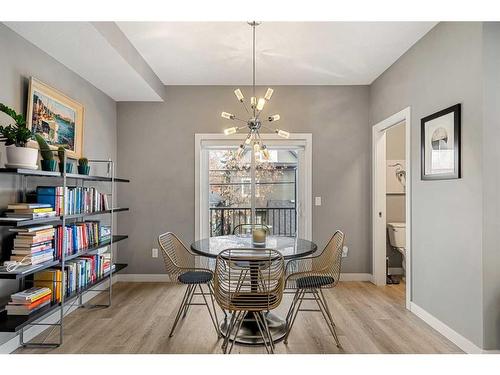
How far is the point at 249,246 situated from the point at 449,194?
1627 millimetres

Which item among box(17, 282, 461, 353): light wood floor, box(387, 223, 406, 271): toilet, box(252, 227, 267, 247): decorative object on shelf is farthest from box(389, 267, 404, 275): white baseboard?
box(252, 227, 267, 247): decorative object on shelf

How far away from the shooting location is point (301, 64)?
11.9 ft

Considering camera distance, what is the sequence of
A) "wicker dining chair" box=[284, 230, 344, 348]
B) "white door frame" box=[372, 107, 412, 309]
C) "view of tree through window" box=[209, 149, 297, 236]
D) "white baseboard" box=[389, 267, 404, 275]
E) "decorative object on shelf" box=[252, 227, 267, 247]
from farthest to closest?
"white baseboard" box=[389, 267, 404, 275], "view of tree through window" box=[209, 149, 297, 236], "white door frame" box=[372, 107, 412, 309], "decorative object on shelf" box=[252, 227, 267, 247], "wicker dining chair" box=[284, 230, 344, 348]

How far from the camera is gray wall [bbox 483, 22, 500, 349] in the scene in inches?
85.3

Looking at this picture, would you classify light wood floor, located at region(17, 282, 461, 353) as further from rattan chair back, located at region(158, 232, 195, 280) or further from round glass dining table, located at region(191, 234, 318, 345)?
rattan chair back, located at region(158, 232, 195, 280)

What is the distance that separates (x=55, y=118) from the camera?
9.52 ft

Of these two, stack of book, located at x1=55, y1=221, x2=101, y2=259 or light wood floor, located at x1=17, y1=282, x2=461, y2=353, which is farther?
stack of book, located at x1=55, y1=221, x2=101, y2=259

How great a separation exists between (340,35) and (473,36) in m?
1.05

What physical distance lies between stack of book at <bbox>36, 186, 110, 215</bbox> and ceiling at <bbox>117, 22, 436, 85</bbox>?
1.46 m

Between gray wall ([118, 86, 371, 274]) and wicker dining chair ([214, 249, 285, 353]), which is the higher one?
gray wall ([118, 86, 371, 274])

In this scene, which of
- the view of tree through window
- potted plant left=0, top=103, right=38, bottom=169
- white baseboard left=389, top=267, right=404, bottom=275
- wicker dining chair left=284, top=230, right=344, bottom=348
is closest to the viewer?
potted plant left=0, top=103, right=38, bottom=169

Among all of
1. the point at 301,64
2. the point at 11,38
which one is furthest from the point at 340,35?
the point at 11,38

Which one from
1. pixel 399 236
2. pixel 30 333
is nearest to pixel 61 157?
pixel 30 333
